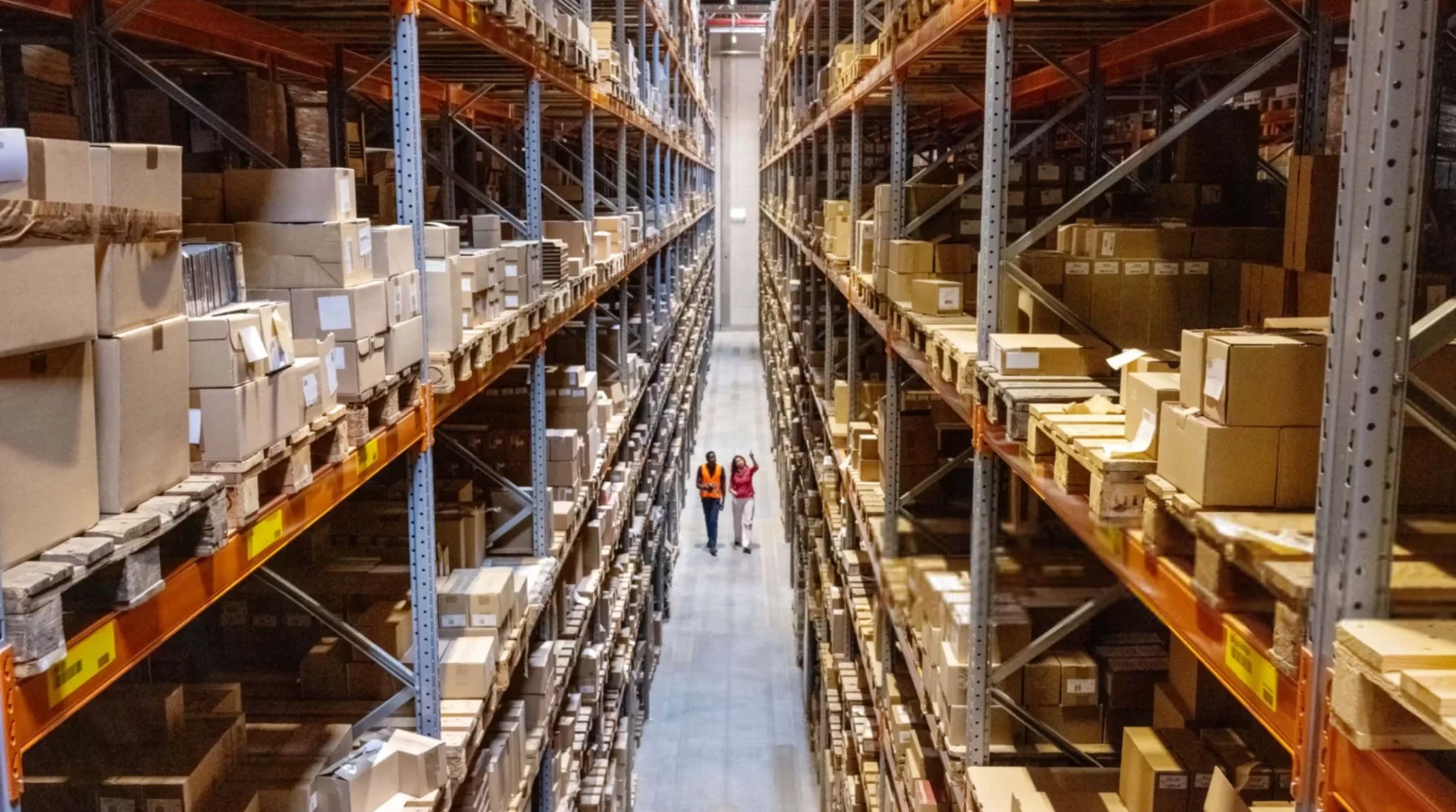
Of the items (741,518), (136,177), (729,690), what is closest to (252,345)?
(136,177)

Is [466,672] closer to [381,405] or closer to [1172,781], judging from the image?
[381,405]

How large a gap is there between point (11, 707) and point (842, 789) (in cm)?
670

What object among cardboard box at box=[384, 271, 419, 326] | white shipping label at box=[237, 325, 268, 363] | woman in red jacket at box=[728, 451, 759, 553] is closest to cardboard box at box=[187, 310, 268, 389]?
white shipping label at box=[237, 325, 268, 363]

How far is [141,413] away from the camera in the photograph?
7.84ft

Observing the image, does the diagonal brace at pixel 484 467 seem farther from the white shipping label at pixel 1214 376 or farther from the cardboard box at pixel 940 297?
the white shipping label at pixel 1214 376

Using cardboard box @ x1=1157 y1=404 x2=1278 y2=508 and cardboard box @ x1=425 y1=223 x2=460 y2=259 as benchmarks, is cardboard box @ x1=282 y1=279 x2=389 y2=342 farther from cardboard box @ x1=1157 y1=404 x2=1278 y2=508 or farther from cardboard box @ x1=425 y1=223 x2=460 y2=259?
cardboard box @ x1=1157 y1=404 x2=1278 y2=508

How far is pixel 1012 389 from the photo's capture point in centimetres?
359

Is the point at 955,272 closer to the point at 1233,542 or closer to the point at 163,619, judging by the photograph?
the point at 1233,542

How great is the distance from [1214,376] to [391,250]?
8.44ft

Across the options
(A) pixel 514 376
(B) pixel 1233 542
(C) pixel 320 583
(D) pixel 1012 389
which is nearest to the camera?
(B) pixel 1233 542

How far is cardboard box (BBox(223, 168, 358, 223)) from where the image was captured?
352cm

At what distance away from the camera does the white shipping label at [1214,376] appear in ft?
8.07

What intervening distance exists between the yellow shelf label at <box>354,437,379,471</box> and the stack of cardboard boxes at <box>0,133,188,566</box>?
2.94ft

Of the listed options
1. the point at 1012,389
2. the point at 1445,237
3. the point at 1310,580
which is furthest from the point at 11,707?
the point at 1445,237
